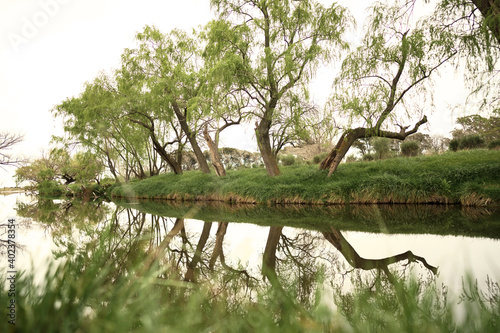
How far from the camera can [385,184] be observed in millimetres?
8688

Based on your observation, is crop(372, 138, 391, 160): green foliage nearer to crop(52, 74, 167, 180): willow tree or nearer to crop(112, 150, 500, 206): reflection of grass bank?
crop(112, 150, 500, 206): reflection of grass bank

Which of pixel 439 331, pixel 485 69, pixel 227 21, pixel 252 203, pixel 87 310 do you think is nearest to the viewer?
pixel 439 331

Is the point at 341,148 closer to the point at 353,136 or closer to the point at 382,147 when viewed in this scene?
the point at 353,136

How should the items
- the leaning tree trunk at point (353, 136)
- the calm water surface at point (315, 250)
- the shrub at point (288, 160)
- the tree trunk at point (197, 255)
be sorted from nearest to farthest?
the calm water surface at point (315, 250) < the tree trunk at point (197, 255) < the leaning tree trunk at point (353, 136) < the shrub at point (288, 160)

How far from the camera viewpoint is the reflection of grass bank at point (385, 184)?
7.89 m

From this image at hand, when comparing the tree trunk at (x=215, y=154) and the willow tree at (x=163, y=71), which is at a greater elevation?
the willow tree at (x=163, y=71)

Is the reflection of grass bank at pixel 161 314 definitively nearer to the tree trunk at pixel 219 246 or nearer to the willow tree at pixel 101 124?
the tree trunk at pixel 219 246

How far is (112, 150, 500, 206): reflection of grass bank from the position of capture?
7895mm

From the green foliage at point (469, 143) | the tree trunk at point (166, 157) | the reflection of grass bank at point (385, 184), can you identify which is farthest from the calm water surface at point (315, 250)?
the tree trunk at point (166, 157)

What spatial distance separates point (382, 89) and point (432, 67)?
1.60 meters

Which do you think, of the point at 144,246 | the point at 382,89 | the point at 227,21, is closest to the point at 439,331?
the point at 144,246

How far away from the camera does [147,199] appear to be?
52.9ft

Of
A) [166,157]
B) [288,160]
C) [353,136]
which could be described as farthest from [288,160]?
[353,136]

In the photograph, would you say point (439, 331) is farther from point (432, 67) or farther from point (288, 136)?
point (288, 136)
